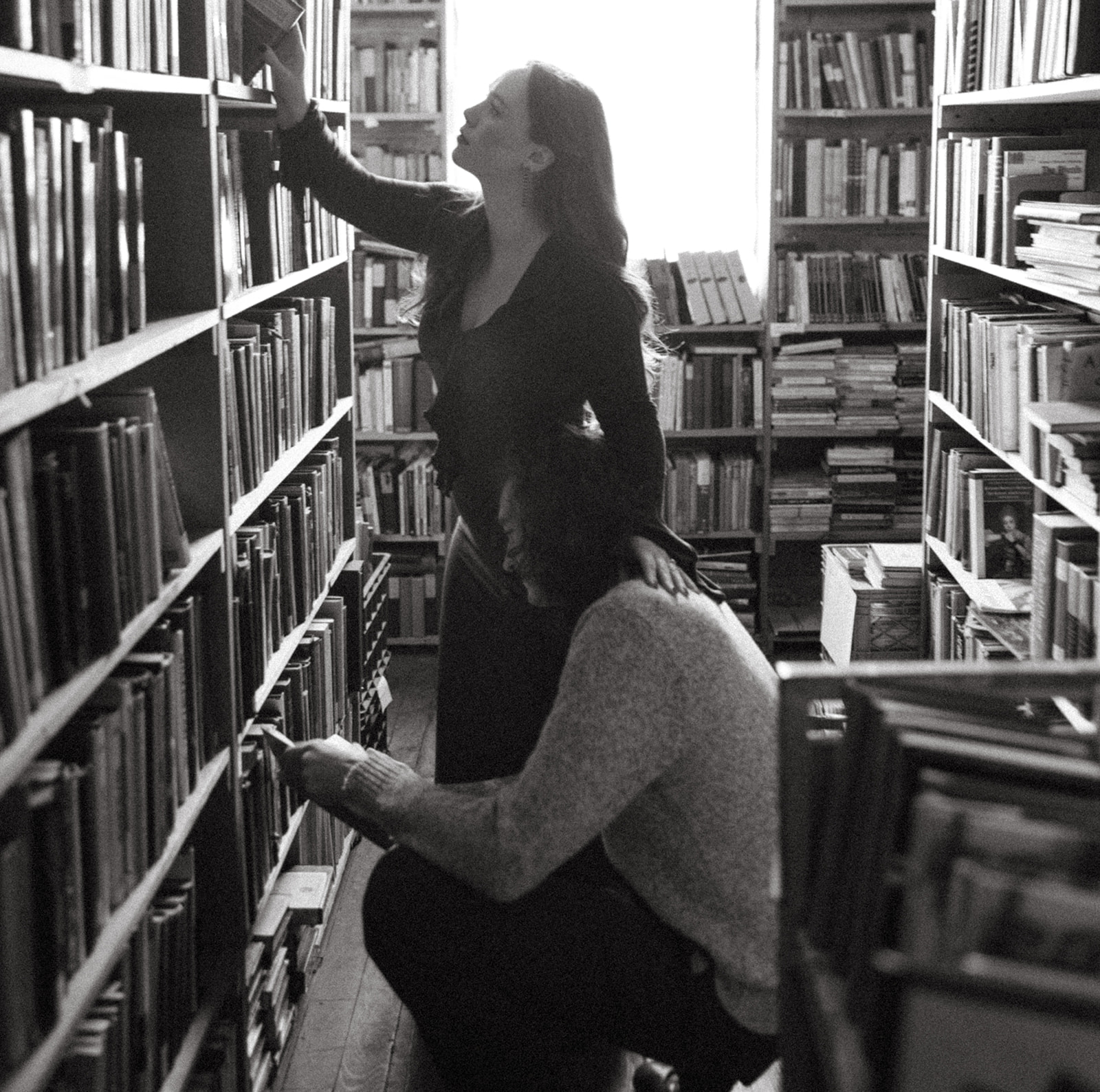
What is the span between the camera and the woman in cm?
274

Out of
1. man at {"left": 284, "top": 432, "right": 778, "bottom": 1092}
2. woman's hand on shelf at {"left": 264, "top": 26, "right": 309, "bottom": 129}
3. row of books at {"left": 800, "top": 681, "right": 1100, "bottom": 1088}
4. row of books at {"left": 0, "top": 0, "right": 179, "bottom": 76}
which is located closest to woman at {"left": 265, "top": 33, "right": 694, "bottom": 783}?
woman's hand on shelf at {"left": 264, "top": 26, "right": 309, "bottom": 129}

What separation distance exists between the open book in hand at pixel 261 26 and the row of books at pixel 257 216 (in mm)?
118

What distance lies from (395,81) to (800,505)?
1.90 m

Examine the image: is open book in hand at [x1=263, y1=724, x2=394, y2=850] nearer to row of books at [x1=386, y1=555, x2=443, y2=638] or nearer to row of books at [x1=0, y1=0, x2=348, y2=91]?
row of books at [x1=0, y1=0, x2=348, y2=91]

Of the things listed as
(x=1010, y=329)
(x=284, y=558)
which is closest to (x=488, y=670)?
(x=284, y=558)

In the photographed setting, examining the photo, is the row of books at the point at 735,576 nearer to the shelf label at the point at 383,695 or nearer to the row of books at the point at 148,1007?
the shelf label at the point at 383,695

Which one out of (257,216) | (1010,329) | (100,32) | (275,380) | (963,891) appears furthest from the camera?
(1010,329)

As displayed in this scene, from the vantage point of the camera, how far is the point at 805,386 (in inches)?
199

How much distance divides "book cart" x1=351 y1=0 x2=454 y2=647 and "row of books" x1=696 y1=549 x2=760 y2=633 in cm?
89

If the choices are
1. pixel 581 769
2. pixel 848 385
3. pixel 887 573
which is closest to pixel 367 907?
pixel 581 769

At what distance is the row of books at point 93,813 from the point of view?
1.29 metres

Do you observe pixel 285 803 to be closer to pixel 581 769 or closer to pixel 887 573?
pixel 581 769

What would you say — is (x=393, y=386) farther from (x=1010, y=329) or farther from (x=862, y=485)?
(x=1010, y=329)

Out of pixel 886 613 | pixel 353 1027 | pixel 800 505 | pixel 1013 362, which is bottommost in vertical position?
pixel 353 1027
